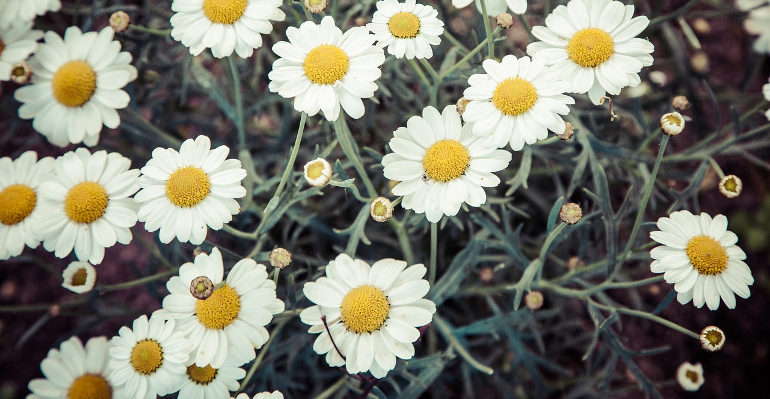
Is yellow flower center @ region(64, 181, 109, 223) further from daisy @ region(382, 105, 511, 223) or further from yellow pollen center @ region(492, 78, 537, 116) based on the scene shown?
yellow pollen center @ region(492, 78, 537, 116)

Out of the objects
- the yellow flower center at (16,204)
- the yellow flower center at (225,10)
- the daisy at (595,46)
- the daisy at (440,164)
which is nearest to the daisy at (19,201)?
the yellow flower center at (16,204)

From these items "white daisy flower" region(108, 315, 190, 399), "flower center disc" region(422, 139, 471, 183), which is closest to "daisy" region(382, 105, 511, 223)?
"flower center disc" region(422, 139, 471, 183)

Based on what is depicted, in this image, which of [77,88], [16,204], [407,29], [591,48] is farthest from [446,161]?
[16,204]

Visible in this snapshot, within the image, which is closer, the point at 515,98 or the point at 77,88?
the point at 515,98

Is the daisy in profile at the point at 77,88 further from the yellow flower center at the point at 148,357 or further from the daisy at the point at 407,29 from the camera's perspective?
the daisy at the point at 407,29

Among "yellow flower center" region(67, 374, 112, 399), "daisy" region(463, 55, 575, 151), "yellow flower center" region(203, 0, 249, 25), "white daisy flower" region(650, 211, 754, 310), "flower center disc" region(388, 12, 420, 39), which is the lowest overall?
"yellow flower center" region(67, 374, 112, 399)

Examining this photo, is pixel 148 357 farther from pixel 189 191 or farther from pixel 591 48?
pixel 591 48
